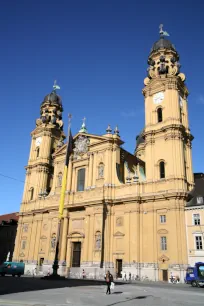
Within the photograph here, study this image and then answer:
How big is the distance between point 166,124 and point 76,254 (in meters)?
21.9

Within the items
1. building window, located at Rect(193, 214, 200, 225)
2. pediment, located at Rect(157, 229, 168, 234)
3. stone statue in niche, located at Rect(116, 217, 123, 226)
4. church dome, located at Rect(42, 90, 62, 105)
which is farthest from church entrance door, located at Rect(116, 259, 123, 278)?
church dome, located at Rect(42, 90, 62, 105)

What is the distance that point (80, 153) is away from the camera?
4731 cm

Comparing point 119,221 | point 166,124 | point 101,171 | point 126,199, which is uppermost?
point 166,124

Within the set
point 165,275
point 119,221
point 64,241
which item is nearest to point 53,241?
point 64,241

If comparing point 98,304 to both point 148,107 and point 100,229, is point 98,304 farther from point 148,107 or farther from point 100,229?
point 148,107

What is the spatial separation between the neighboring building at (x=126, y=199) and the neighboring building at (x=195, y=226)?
73cm

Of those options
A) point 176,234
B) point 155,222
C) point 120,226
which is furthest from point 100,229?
point 176,234

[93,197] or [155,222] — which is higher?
[93,197]

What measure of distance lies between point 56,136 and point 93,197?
1918cm

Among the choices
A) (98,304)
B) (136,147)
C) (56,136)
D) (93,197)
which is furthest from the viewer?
(136,147)

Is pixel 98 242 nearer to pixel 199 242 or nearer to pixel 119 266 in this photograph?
pixel 119 266

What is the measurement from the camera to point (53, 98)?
5972cm

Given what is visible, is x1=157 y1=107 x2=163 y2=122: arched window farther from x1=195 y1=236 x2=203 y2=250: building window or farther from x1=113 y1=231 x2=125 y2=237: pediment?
x1=195 y1=236 x2=203 y2=250: building window

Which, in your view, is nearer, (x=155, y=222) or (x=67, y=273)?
(x=155, y=222)
